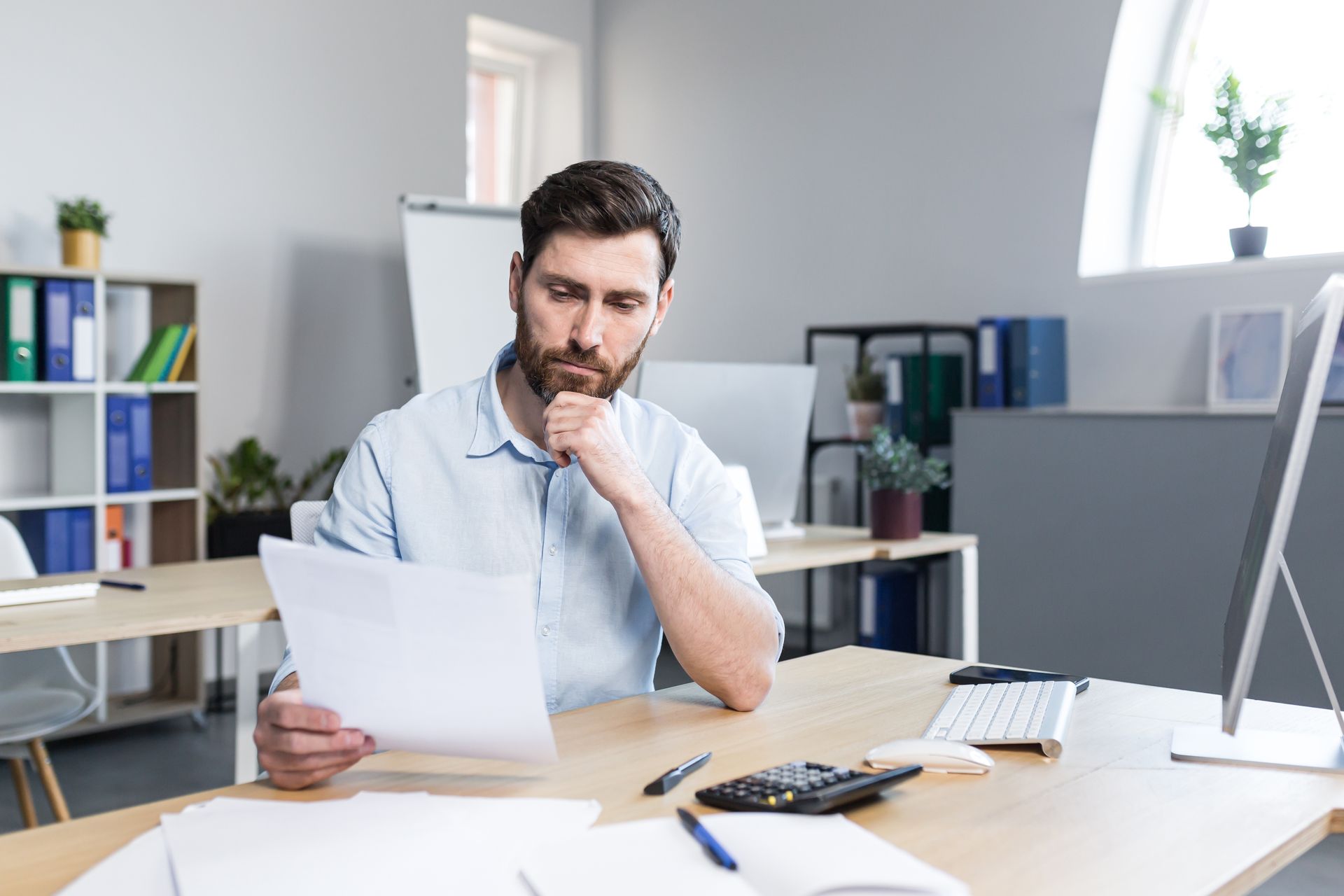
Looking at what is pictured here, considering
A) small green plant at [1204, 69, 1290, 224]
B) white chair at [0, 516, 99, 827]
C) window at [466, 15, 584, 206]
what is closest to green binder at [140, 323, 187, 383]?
white chair at [0, 516, 99, 827]

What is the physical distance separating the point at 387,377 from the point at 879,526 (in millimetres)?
2547

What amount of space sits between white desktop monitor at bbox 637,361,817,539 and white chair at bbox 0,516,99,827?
55.5 inches

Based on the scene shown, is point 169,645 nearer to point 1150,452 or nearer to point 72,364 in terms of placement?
point 72,364

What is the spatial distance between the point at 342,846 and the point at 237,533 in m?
3.37

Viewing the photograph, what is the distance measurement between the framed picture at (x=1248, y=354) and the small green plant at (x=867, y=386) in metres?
1.15

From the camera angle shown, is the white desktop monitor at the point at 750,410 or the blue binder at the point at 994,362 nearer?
the white desktop monitor at the point at 750,410

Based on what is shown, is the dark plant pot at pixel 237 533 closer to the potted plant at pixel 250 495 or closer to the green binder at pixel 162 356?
the potted plant at pixel 250 495

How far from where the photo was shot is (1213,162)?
3.97 metres

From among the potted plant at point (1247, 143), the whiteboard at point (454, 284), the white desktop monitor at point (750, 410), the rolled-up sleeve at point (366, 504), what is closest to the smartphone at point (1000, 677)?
the rolled-up sleeve at point (366, 504)

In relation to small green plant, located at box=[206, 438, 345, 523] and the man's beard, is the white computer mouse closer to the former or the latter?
the man's beard

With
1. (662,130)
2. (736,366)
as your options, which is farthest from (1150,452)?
(662,130)

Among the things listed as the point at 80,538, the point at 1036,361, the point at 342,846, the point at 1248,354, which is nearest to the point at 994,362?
the point at 1036,361

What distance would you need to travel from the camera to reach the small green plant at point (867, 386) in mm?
4328

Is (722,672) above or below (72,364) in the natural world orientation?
below
